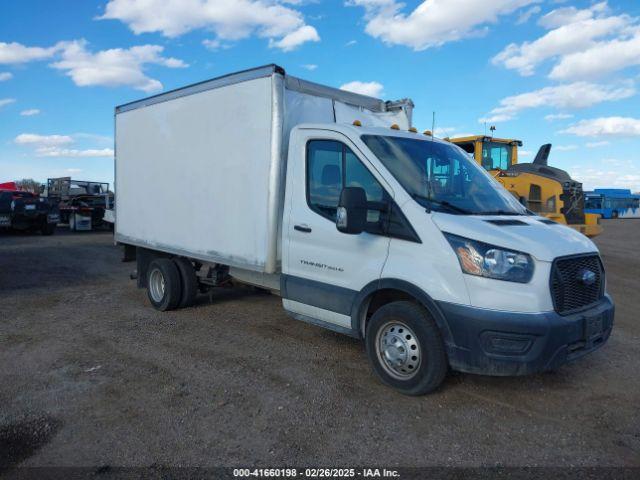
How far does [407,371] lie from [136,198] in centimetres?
544

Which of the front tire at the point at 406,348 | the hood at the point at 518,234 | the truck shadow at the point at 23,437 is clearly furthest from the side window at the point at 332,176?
the truck shadow at the point at 23,437

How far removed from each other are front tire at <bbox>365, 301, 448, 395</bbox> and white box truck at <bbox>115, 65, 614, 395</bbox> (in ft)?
0.04

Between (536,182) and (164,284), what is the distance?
10.4 metres

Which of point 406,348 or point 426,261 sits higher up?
point 426,261

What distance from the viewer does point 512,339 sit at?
3803mm

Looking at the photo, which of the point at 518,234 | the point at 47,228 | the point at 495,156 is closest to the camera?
the point at 518,234

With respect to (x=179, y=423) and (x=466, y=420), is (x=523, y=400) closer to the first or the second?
(x=466, y=420)

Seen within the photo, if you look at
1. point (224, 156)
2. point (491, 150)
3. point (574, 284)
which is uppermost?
point (491, 150)

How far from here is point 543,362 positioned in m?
3.80

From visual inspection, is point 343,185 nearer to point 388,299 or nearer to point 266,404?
point 388,299

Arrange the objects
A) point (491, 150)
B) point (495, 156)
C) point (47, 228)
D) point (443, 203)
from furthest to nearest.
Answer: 1. point (47, 228)
2. point (495, 156)
3. point (491, 150)
4. point (443, 203)

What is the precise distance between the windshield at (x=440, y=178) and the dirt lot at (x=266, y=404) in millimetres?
1684

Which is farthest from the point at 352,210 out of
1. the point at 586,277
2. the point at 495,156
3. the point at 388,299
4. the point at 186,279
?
the point at 495,156

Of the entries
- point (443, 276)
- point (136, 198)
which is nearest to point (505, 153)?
point (136, 198)
